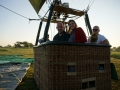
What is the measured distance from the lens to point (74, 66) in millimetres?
2775

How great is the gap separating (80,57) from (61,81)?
1.99ft

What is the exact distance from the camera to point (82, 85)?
2.90 meters

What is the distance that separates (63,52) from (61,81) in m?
0.54

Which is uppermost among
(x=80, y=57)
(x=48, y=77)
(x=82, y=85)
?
(x=80, y=57)

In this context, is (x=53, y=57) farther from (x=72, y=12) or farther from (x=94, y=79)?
(x=72, y=12)

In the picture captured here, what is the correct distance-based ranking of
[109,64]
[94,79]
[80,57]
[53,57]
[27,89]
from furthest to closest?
[27,89], [109,64], [94,79], [80,57], [53,57]

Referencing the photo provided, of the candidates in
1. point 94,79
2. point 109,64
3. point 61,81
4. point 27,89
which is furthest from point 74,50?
point 27,89

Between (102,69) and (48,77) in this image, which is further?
(102,69)

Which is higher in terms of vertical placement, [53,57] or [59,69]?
[53,57]

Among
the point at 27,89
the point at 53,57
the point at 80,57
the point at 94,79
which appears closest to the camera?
the point at 53,57

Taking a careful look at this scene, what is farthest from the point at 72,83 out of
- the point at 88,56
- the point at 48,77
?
the point at 88,56

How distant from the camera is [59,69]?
2641 mm

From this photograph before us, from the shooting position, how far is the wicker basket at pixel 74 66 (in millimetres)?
2627

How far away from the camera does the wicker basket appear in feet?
8.62
